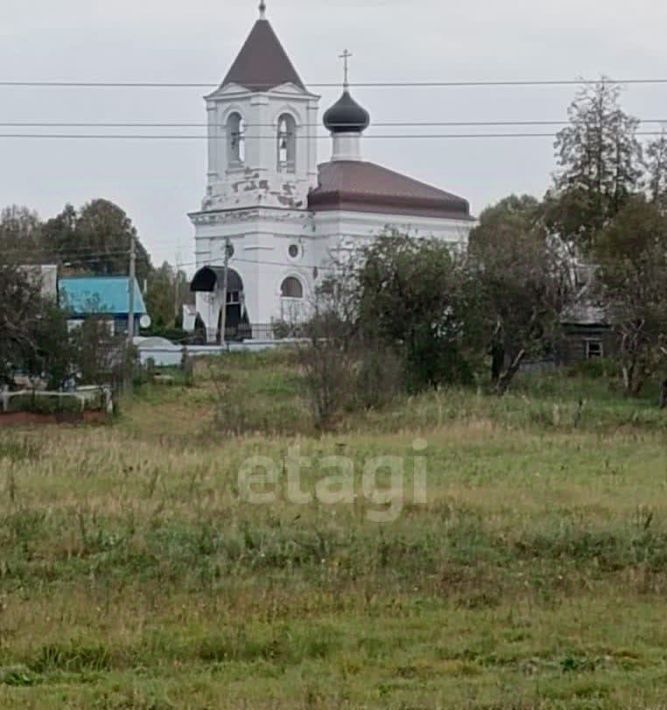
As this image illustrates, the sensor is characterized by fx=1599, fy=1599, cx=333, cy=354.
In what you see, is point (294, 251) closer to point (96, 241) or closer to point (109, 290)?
point (109, 290)

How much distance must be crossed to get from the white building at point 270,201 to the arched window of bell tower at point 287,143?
0.15ft

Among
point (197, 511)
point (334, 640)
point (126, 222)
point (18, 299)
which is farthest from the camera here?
point (126, 222)

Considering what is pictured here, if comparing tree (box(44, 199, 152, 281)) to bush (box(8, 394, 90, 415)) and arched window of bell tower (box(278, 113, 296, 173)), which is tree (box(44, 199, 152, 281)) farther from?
bush (box(8, 394, 90, 415))

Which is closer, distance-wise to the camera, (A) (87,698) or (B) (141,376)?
(A) (87,698)

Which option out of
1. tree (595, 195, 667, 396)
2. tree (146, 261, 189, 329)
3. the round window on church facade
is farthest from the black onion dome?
tree (595, 195, 667, 396)

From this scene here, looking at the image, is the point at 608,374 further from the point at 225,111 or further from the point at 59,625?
the point at 59,625

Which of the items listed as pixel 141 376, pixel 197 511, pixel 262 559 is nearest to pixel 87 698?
pixel 262 559

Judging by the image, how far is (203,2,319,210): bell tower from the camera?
70688 millimetres

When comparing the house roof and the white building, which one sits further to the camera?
the house roof

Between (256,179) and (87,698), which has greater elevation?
(256,179)

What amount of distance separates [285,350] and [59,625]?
42.3 meters

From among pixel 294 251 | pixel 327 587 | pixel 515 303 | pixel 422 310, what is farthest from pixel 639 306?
pixel 327 587

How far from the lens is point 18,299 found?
40.2 metres

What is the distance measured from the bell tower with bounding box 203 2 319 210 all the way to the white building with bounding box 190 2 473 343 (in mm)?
45
